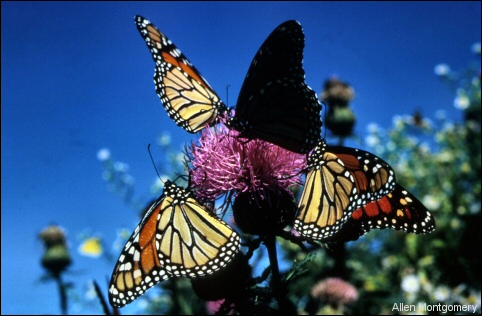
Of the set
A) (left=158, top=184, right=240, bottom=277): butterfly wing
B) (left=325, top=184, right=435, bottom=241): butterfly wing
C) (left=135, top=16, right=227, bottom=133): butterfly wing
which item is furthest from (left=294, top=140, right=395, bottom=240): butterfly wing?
(left=135, top=16, right=227, bottom=133): butterfly wing

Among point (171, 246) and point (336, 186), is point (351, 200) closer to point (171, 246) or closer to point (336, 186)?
point (336, 186)

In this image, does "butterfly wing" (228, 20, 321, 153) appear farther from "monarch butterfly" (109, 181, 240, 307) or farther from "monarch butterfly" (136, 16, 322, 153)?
"monarch butterfly" (109, 181, 240, 307)

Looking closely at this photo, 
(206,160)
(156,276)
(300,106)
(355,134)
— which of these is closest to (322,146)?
(300,106)

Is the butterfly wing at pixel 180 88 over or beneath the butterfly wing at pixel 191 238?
over

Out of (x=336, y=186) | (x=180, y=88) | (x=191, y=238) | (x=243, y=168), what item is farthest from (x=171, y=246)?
(x=180, y=88)

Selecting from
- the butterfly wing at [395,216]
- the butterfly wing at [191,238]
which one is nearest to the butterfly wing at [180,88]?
the butterfly wing at [191,238]

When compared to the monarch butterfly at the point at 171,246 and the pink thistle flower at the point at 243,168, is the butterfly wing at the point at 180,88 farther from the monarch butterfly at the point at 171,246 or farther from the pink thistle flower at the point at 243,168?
the monarch butterfly at the point at 171,246

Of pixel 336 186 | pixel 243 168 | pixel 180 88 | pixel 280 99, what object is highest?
pixel 180 88
